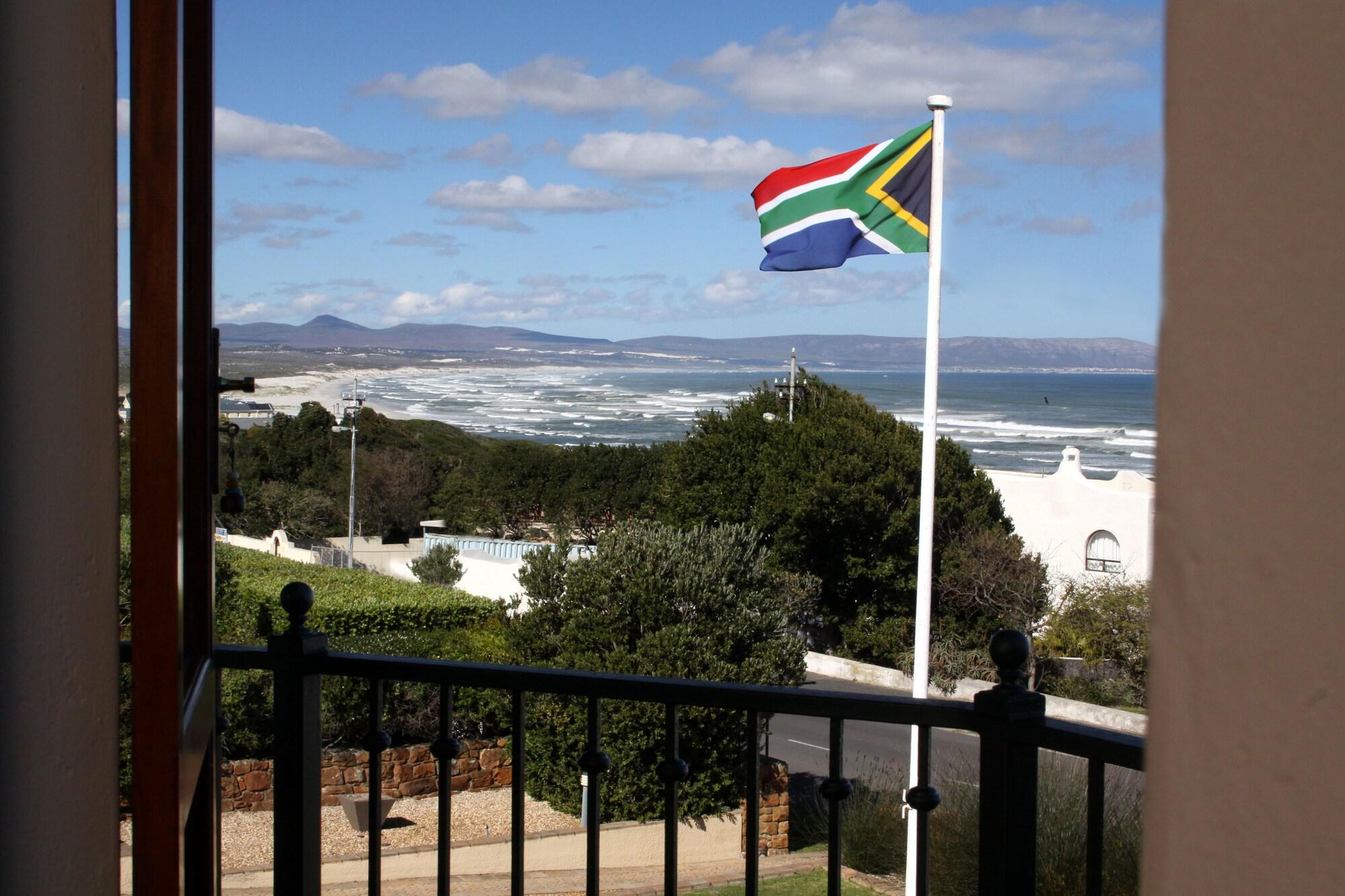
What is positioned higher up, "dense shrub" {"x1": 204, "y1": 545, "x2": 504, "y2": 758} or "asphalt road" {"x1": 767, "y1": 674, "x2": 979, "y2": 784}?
"dense shrub" {"x1": 204, "y1": 545, "x2": 504, "y2": 758}

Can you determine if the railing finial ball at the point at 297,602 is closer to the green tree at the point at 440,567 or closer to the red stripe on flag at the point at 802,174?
the red stripe on flag at the point at 802,174

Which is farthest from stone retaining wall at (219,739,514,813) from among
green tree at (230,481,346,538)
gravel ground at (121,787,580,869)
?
green tree at (230,481,346,538)

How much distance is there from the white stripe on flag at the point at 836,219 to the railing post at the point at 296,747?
6.69m

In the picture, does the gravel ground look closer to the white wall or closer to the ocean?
the white wall

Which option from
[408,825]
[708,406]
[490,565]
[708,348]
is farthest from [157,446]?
[708,348]

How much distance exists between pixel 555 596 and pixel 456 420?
221ft

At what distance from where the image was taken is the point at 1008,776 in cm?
165

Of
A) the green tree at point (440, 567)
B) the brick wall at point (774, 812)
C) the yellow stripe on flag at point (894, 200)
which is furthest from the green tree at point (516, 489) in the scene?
the yellow stripe on flag at point (894, 200)

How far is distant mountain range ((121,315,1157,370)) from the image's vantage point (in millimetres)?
131375

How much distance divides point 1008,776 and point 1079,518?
75.2 feet

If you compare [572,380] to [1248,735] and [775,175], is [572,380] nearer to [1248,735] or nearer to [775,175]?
[775,175]

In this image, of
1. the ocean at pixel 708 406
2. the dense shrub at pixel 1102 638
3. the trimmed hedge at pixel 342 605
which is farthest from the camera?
the ocean at pixel 708 406

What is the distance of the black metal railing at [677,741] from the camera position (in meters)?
1.63

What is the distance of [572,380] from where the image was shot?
402 ft
